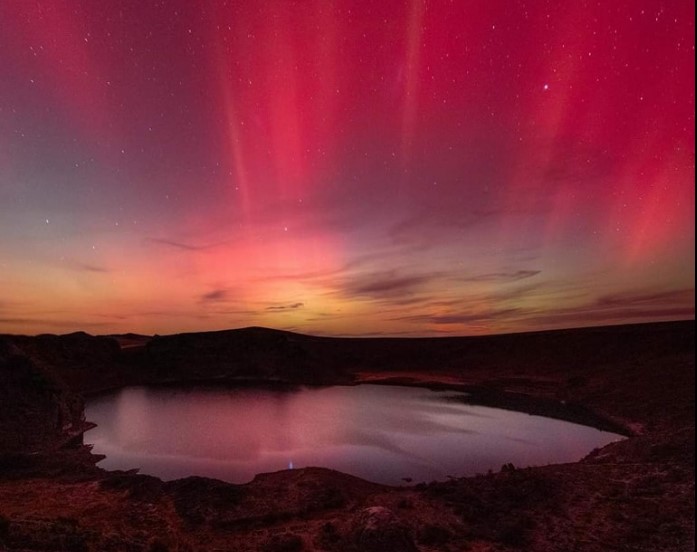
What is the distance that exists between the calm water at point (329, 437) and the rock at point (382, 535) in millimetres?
8997

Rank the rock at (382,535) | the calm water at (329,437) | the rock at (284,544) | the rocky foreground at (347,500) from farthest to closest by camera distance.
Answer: the calm water at (329,437)
the rocky foreground at (347,500)
the rock at (284,544)
the rock at (382,535)

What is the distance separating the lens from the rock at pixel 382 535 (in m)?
11.3

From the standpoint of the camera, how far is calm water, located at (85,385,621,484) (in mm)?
23484

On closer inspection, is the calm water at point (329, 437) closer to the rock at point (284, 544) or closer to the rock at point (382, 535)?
the rock at point (382, 535)

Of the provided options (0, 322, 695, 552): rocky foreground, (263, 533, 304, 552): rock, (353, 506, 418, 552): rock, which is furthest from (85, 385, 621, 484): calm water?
(263, 533, 304, 552): rock

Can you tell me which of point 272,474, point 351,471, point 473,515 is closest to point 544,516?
point 473,515

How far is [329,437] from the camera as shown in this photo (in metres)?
31.8

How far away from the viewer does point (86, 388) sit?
5819 cm

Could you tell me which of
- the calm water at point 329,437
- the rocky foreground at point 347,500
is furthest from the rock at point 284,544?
the calm water at point 329,437

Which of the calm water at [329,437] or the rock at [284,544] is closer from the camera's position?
the rock at [284,544]

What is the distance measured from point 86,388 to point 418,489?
59005mm

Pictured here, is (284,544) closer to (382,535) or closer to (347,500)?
(382,535)

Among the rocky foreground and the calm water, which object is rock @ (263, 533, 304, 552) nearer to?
the rocky foreground

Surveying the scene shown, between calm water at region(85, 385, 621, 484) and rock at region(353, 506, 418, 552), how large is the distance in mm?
8997
